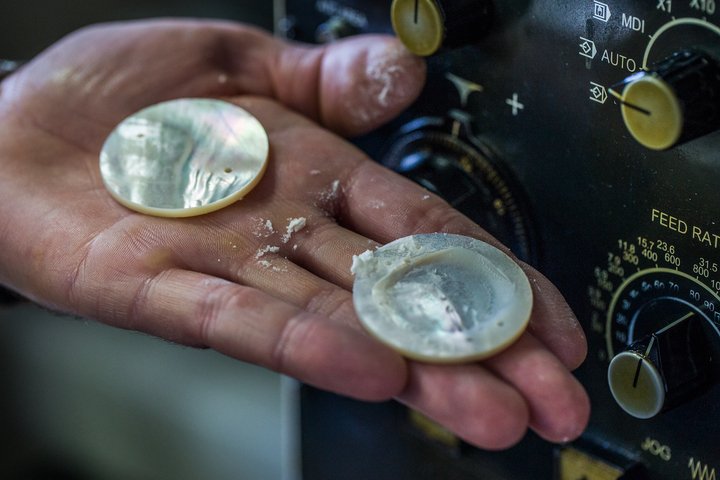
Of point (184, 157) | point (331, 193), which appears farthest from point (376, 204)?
point (184, 157)

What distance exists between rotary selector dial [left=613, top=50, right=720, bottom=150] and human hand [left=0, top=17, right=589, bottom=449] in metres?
0.14

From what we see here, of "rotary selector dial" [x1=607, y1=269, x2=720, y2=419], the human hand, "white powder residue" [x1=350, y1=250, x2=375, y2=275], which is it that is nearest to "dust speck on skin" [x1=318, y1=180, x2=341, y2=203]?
the human hand

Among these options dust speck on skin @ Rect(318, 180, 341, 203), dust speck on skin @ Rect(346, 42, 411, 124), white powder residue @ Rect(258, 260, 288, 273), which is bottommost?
dust speck on skin @ Rect(318, 180, 341, 203)

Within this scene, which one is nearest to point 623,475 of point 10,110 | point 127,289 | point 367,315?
point 367,315

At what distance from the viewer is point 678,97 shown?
0.52 meters

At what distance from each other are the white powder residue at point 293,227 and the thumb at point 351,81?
0.13 metres

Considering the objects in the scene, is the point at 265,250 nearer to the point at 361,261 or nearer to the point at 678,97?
Answer: the point at 361,261

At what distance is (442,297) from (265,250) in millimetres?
142

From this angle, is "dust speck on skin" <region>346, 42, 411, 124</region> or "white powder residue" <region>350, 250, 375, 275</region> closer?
"white powder residue" <region>350, 250, 375, 275</region>

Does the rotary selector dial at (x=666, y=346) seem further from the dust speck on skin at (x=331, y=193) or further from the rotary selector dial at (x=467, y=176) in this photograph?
the dust speck on skin at (x=331, y=193)

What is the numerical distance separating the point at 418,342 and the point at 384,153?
281 millimetres

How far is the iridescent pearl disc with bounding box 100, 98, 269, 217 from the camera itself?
0.73 meters

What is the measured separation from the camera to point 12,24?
1.42 metres

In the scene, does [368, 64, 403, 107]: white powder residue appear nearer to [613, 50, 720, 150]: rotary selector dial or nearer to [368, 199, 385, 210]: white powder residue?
[368, 199, 385, 210]: white powder residue
